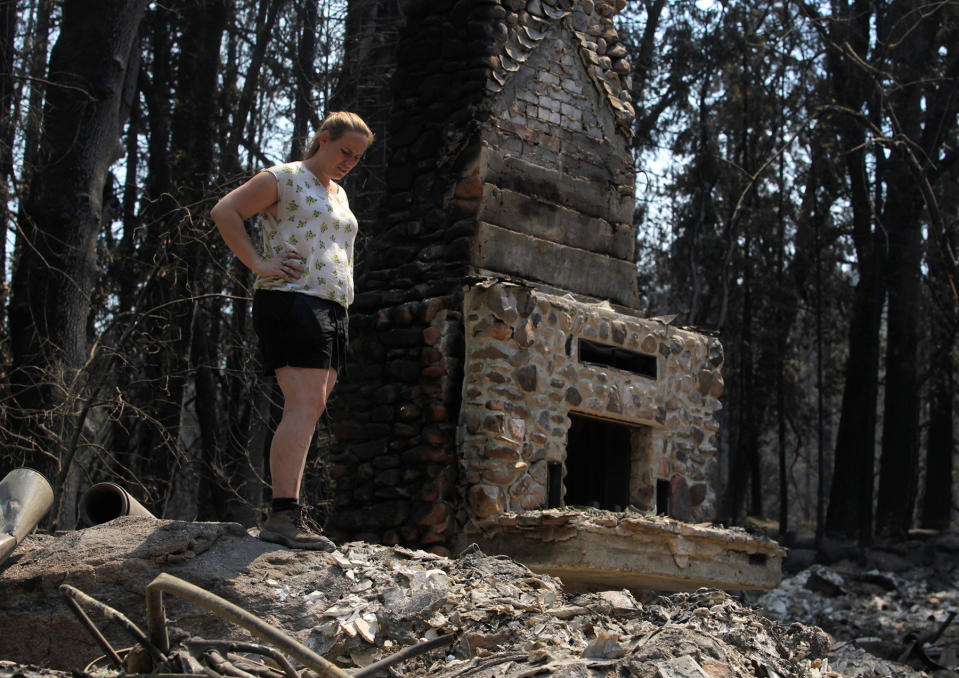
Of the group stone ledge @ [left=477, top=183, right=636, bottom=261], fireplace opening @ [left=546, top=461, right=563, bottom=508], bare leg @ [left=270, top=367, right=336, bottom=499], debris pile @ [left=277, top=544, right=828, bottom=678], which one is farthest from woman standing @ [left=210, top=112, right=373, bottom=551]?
stone ledge @ [left=477, top=183, right=636, bottom=261]

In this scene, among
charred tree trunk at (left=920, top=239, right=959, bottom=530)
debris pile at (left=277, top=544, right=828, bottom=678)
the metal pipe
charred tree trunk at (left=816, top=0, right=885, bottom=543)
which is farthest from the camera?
charred tree trunk at (left=920, top=239, right=959, bottom=530)

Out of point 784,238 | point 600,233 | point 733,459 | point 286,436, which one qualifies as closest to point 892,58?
point 784,238

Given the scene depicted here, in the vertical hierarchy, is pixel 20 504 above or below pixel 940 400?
below

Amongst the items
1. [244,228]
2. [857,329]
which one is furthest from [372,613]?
[857,329]

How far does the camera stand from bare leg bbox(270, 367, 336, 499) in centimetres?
511

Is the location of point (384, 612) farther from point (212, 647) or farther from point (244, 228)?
point (244, 228)

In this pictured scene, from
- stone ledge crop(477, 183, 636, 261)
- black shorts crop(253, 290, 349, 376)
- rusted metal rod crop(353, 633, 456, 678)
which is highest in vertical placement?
stone ledge crop(477, 183, 636, 261)

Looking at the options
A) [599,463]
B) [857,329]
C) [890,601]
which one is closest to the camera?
[599,463]

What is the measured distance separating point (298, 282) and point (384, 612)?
147cm

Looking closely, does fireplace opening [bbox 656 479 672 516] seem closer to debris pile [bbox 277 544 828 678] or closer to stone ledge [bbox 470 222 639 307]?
stone ledge [bbox 470 222 639 307]

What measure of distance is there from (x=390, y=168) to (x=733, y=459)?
485 inches

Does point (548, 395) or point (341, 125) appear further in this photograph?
point (548, 395)

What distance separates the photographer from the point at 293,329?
5.11 meters

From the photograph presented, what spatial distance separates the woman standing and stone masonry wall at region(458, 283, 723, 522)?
3.07m
